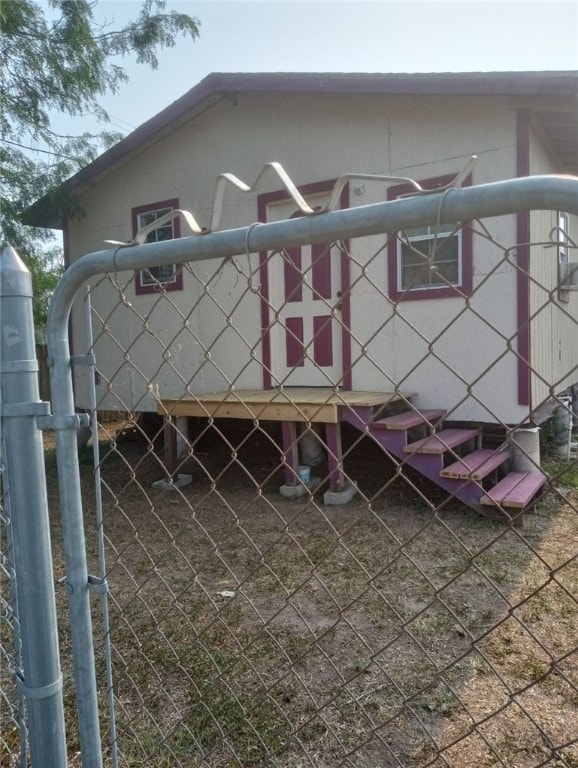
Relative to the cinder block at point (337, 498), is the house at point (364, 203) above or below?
above

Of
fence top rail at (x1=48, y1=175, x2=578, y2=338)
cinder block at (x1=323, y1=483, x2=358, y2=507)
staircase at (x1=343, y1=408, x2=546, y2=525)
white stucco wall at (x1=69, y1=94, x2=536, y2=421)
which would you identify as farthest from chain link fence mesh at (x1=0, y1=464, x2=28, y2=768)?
cinder block at (x1=323, y1=483, x2=358, y2=507)

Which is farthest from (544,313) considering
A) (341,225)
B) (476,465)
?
(341,225)

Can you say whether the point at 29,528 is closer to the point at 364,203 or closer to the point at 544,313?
the point at 364,203

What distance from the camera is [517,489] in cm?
428

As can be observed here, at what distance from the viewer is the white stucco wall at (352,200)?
203 inches

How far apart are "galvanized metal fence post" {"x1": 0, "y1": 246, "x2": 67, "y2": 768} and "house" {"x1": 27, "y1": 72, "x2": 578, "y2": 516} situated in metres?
2.93

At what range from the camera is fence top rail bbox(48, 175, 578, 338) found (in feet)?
2.64

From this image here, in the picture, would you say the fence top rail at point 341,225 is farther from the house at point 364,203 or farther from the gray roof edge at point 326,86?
the gray roof edge at point 326,86

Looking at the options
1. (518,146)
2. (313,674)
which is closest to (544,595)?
(313,674)

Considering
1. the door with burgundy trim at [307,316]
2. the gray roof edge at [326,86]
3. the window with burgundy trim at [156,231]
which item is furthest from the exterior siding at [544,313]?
the window with burgundy trim at [156,231]

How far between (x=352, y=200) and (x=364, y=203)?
0.36 meters

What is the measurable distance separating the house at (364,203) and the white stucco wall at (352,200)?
17mm

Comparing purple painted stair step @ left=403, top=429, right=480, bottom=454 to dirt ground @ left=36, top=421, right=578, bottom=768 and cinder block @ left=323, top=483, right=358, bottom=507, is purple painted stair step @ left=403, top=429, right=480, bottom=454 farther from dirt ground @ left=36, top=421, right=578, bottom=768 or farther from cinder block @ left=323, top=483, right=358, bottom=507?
cinder block @ left=323, top=483, right=358, bottom=507

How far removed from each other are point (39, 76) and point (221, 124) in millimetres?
3143
